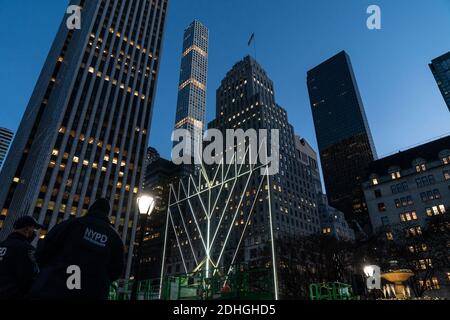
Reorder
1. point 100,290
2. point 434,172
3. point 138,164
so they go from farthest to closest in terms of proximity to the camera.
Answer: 1. point 138,164
2. point 434,172
3. point 100,290

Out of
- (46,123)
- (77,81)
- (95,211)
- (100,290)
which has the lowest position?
(100,290)

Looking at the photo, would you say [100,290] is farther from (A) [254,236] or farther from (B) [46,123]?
(B) [46,123]

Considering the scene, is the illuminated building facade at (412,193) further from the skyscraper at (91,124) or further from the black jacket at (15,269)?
the skyscraper at (91,124)

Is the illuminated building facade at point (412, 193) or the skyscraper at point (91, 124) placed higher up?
the skyscraper at point (91, 124)

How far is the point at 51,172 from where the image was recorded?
7425cm

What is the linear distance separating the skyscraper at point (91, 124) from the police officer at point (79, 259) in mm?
75815

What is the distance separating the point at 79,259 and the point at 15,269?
122 centimetres

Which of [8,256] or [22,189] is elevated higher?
[22,189]

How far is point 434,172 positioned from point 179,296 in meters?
62.1

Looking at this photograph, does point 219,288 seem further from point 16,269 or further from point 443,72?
point 443,72

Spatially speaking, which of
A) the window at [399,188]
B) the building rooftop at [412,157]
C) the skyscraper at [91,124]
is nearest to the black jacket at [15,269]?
the window at [399,188]

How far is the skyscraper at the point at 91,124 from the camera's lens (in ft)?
248

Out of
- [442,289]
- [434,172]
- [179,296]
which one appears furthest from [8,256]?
[434,172]

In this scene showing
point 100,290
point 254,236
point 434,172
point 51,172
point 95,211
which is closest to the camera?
point 100,290
